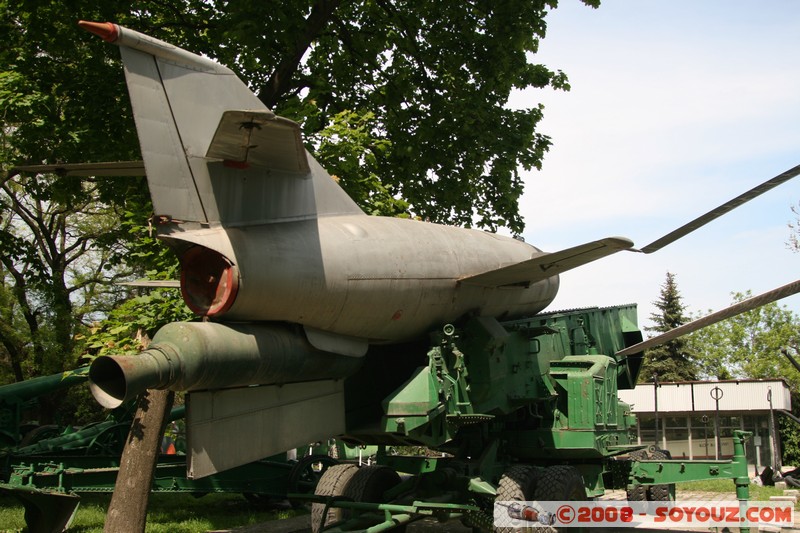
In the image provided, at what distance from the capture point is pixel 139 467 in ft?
30.6

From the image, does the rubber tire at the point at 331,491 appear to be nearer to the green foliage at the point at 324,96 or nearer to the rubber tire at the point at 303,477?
the green foliage at the point at 324,96

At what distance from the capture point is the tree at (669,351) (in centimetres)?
3700

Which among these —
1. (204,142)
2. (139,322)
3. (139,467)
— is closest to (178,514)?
(139,467)

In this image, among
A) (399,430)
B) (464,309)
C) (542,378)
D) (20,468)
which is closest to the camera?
(399,430)

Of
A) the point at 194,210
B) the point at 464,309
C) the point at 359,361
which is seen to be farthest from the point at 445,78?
the point at 194,210

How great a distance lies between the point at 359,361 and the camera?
7598 millimetres

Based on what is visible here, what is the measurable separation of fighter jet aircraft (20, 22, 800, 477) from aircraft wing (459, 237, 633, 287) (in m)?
0.05

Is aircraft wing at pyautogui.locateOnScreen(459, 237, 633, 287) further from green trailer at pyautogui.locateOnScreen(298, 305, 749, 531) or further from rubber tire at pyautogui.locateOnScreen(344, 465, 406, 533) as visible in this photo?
rubber tire at pyautogui.locateOnScreen(344, 465, 406, 533)

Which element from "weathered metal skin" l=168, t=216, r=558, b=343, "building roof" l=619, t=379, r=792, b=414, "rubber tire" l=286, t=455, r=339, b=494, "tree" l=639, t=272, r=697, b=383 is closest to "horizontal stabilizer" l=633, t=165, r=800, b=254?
"weathered metal skin" l=168, t=216, r=558, b=343

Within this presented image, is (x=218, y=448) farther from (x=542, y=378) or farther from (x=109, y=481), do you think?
(x=109, y=481)

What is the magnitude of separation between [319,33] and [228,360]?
22.1ft

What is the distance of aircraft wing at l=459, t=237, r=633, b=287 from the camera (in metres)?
7.62

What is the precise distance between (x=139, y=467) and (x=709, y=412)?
22836 millimetres

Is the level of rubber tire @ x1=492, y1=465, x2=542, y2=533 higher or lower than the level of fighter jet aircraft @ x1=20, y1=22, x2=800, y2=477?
lower
